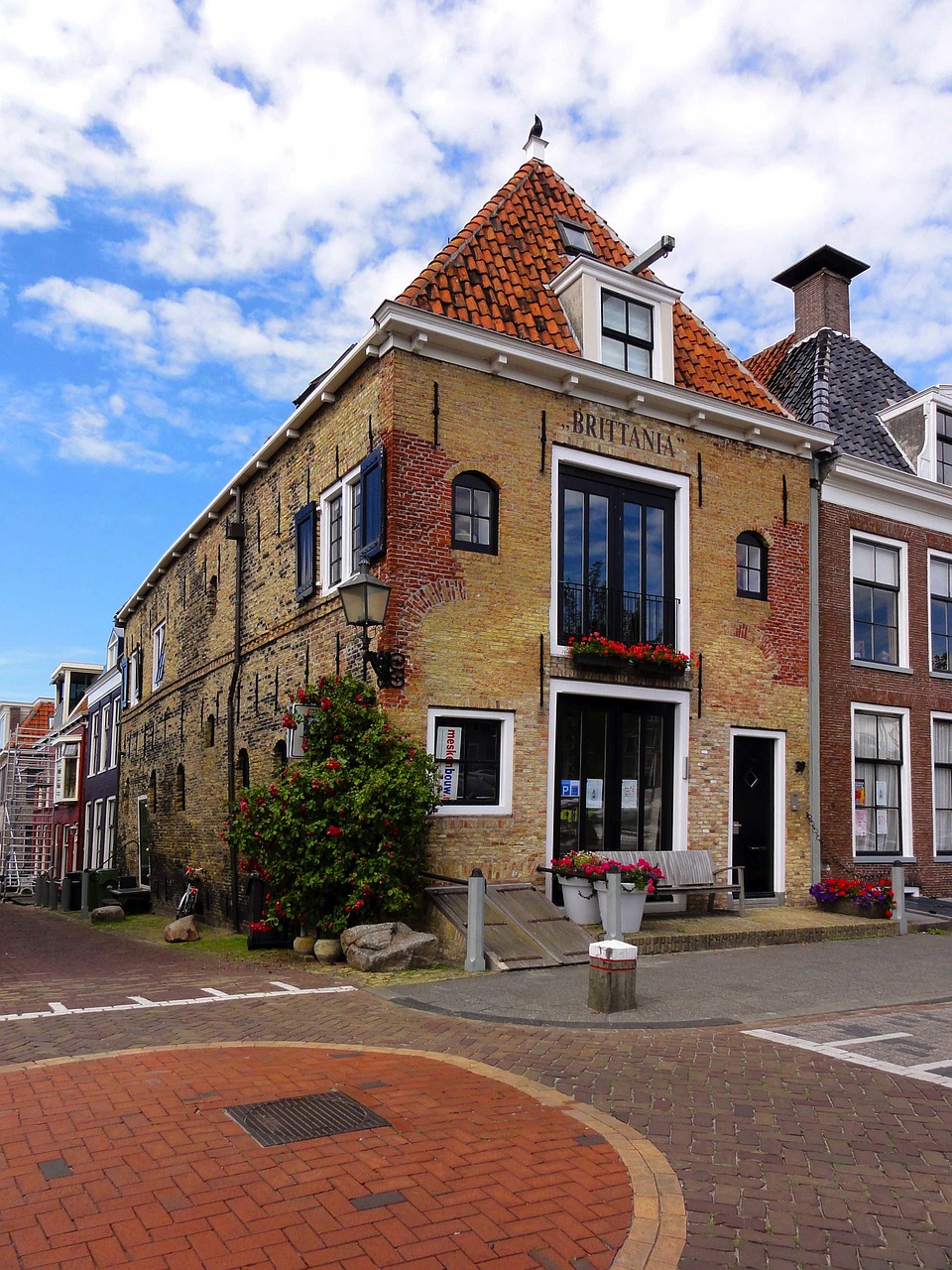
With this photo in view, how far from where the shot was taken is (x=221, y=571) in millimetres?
19281

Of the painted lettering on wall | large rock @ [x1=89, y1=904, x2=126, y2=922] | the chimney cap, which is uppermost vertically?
the chimney cap

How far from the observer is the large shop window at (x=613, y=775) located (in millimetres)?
13328

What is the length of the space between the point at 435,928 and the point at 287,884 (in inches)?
67.5

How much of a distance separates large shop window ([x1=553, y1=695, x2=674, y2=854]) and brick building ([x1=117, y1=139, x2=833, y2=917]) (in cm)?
3

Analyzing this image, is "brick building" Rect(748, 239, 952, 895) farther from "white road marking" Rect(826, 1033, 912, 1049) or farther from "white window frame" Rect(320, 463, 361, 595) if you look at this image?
"white road marking" Rect(826, 1033, 912, 1049)

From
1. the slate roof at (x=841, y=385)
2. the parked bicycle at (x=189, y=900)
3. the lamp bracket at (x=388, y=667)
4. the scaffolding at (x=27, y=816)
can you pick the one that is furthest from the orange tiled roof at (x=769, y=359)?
the scaffolding at (x=27, y=816)

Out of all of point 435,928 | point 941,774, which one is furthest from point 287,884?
point 941,774

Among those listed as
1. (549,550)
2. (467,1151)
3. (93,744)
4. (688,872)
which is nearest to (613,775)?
(688,872)

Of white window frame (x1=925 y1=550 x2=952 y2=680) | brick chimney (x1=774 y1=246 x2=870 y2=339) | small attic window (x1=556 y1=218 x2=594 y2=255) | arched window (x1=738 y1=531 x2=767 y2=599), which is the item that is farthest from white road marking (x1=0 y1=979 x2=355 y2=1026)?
brick chimney (x1=774 y1=246 x2=870 y2=339)

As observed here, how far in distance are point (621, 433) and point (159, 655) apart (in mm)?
14701

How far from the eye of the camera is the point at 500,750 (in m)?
12.7

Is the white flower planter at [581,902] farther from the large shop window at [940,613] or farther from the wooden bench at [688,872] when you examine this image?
the large shop window at [940,613]

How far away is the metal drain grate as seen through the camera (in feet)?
17.2

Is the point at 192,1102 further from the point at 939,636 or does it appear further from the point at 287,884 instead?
the point at 939,636
